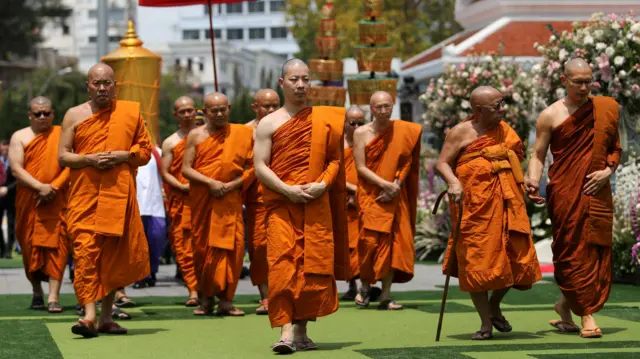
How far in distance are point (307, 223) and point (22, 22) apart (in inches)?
2107

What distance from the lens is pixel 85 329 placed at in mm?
9836

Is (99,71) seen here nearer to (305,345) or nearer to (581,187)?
(305,345)

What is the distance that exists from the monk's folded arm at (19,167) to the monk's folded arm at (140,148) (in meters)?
2.04

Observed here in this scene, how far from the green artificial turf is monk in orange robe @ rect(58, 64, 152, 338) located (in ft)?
1.37

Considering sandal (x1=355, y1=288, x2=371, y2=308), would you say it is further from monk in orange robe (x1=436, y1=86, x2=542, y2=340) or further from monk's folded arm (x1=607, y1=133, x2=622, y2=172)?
monk's folded arm (x1=607, y1=133, x2=622, y2=172)

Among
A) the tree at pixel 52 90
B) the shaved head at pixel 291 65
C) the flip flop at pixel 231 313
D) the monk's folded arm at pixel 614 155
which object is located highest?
the shaved head at pixel 291 65

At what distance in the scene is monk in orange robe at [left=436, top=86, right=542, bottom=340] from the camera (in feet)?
31.6

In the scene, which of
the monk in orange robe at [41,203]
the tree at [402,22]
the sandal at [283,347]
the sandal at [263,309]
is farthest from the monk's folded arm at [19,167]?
the tree at [402,22]

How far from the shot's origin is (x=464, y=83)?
19.4 m

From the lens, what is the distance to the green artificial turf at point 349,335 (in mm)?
8992

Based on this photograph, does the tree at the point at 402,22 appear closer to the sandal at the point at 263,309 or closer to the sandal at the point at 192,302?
the sandal at the point at 192,302

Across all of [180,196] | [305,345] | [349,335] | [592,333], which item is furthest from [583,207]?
[180,196]

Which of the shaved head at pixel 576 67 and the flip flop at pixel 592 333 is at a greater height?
the shaved head at pixel 576 67

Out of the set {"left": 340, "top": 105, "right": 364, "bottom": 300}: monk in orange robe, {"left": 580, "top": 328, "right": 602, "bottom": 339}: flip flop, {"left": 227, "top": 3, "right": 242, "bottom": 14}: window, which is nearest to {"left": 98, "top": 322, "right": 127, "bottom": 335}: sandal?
{"left": 340, "top": 105, "right": 364, "bottom": 300}: monk in orange robe
